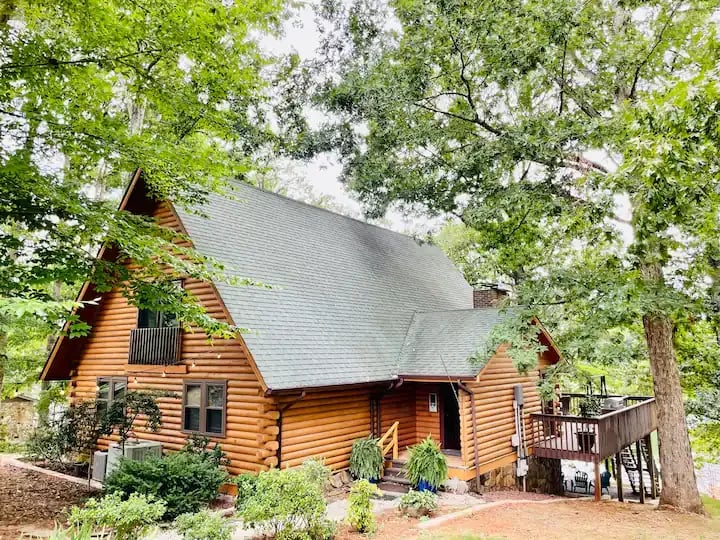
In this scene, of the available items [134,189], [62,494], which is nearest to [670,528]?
[62,494]

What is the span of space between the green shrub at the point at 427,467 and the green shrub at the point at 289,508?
12.6 ft

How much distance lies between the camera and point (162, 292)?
8.44m

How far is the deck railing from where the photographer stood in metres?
12.2

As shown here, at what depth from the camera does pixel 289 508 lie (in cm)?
661

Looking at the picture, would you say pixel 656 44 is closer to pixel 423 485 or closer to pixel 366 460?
pixel 423 485

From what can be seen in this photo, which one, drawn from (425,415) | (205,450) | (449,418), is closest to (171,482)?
(205,450)

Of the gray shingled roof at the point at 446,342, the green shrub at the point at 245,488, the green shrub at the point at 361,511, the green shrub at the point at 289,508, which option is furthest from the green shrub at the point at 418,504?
the gray shingled roof at the point at 446,342

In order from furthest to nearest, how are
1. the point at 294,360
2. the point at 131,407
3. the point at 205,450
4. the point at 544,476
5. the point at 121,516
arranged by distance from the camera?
the point at 544,476 < the point at 131,407 < the point at 205,450 < the point at 294,360 < the point at 121,516

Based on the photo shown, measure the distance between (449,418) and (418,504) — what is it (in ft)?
19.8

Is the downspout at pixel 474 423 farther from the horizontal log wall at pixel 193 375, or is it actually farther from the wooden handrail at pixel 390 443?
the horizontal log wall at pixel 193 375

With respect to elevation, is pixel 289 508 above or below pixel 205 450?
below

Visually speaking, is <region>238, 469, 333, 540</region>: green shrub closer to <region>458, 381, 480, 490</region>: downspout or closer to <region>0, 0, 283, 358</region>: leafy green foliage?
<region>0, 0, 283, 358</region>: leafy green foliage

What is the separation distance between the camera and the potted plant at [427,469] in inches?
403

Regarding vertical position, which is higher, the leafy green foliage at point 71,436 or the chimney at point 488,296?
the chimney at point 488,296
